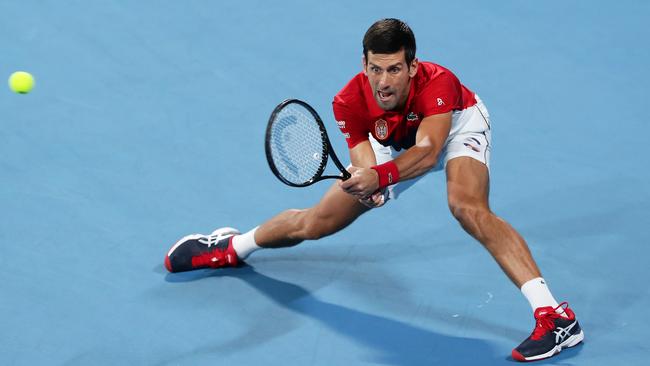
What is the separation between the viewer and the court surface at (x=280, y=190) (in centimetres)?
589

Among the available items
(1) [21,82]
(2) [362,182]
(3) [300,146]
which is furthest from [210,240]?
(1) [21,82]

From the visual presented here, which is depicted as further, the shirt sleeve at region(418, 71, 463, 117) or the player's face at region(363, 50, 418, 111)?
the shirt sleeve at region(418, 71, 463, 117)

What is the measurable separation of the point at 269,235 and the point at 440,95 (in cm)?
133

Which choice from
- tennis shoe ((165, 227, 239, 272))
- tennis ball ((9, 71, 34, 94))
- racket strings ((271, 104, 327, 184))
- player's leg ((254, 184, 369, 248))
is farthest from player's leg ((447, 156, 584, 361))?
tennis ball ((9, 71, 34, 94))

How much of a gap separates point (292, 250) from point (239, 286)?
0.50 m

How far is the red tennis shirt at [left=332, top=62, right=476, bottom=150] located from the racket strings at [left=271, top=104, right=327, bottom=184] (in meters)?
0.28

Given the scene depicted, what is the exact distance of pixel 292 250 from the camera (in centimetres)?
672

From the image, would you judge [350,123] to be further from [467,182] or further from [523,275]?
[523,275]

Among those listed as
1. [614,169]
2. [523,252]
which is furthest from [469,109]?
[614,169]

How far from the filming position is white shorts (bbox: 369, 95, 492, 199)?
5918mm

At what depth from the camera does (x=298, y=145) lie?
5672 mm

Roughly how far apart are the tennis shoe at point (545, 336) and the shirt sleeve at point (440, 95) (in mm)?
1121

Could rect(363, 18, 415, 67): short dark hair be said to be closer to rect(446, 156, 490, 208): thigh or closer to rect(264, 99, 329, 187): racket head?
rect(264, 99, 329, 187): racket head

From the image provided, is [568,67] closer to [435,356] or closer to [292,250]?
[292,250]
